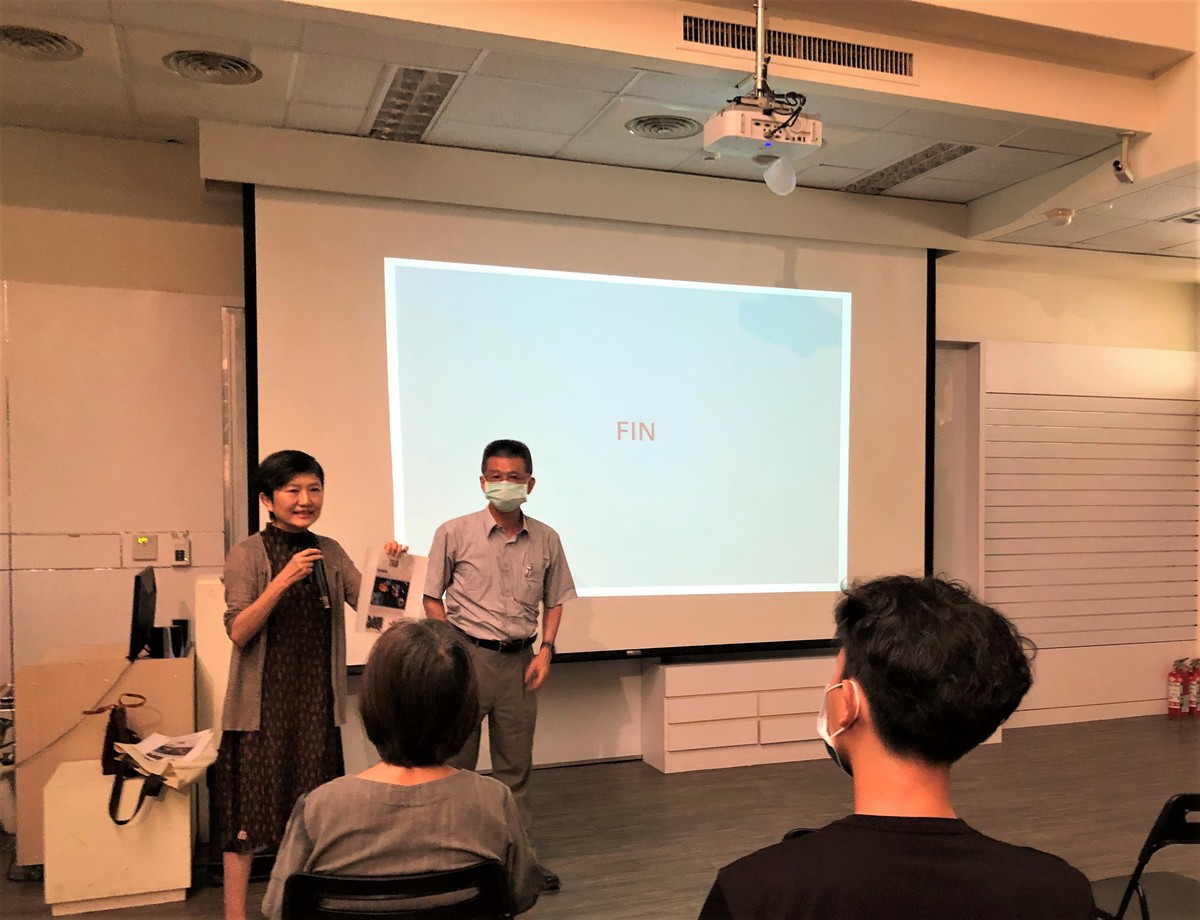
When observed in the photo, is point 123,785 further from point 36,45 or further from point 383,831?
point 36,45

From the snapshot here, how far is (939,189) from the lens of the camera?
5.11 meters

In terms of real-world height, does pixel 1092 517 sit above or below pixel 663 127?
below

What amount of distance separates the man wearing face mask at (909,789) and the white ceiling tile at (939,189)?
425cm

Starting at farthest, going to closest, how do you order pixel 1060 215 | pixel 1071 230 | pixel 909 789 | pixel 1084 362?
pixel 1084 362
pixel 1071 230
pixel 1060 215
pixel 909 789

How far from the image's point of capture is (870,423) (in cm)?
521

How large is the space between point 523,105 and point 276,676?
8.10 ft

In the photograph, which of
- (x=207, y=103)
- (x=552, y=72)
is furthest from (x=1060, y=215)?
(x=207, y=103)

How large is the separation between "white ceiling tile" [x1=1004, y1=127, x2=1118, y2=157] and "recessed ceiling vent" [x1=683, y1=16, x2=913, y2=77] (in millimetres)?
977

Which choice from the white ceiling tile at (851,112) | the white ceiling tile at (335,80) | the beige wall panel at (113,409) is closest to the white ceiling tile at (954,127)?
the white ceiling tile at (851,112)

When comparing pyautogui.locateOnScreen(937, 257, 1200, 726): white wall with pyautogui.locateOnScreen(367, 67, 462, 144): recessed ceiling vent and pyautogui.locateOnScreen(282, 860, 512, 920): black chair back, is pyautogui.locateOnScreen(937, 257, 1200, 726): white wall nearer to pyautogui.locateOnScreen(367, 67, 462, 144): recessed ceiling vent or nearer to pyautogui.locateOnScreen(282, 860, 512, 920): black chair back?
pyautogui.locateOnScreen(367, 67, 462, 144): recessed ceiling vent

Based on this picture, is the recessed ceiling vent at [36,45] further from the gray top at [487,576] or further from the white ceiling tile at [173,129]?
the gray top at [487,576]

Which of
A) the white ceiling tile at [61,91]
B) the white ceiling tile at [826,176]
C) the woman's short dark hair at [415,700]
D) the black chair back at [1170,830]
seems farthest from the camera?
the white ceiling tile at [826,176]

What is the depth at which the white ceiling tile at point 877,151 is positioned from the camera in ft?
14.2

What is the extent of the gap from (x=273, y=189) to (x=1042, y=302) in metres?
4.63
